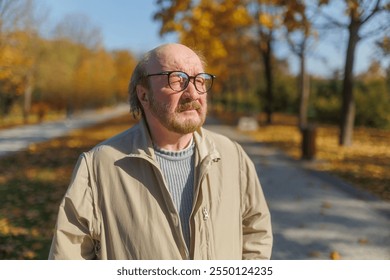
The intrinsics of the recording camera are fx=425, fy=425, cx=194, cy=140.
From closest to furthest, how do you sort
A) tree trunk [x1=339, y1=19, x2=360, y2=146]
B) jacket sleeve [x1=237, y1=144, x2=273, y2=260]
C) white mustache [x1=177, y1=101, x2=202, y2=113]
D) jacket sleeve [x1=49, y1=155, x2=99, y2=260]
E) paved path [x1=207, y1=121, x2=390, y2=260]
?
jacket sleeve [x1=49, y1=155, x2=99, y2=260], white mustache [x1=177, y1=101, x2=202, y2=113], jacket sleeve [x1=237, y1=144, x2=273, y2=260], paved path [x1=207, y1=121, x2=390, y2=260], tree trunk [x1=339, y1=19, x2=360, y2=146]

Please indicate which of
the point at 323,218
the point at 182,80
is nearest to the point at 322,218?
the point at 323,218

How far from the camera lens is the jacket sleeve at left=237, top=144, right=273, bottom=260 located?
193 cm

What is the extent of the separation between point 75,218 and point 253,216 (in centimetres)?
80

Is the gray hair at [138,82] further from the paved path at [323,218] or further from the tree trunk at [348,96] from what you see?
the tree trunk at [348,96]

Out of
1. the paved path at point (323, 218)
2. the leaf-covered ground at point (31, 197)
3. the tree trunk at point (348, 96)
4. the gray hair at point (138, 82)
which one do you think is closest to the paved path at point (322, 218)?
the paved path at point (323, 218)

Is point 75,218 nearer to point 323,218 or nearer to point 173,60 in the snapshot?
point 173,60

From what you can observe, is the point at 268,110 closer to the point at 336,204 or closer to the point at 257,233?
the point at 336,204

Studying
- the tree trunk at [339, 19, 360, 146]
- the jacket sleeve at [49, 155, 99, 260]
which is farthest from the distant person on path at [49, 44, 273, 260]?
the tree trunk at [339, 19, 360, 146]

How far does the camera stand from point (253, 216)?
1.97 m

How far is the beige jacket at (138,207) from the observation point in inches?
66.5

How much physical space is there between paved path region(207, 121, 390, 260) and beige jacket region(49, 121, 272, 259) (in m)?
2.73

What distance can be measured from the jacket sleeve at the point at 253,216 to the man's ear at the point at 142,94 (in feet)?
1.60

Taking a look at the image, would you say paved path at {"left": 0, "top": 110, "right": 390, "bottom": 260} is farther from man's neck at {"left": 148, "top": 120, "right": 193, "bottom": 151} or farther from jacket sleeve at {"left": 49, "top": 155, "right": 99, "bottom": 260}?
jacket sleeve at {"left": 49, "top": 155, "right": 99, "bottom": 260}

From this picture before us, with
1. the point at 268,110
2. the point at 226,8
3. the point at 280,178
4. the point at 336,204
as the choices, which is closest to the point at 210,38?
the point at 226,8
